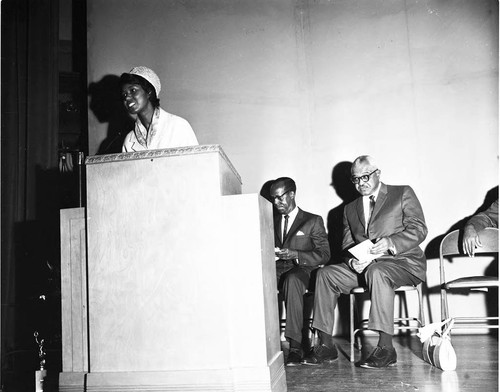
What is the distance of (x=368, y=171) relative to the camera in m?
3.71

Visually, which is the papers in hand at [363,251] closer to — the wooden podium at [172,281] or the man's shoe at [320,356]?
the man's shoe at [320,356]

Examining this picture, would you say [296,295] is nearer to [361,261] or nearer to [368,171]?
[361,261]

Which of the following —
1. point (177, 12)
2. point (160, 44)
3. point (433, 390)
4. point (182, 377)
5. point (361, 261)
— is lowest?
point (433, 390)

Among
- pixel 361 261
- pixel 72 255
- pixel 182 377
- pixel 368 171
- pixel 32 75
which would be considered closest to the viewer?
pixel 182 377

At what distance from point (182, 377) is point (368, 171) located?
2198 mm

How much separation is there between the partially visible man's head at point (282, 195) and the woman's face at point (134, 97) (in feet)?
5.18

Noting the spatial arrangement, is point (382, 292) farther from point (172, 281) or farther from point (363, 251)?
point (172, 281)

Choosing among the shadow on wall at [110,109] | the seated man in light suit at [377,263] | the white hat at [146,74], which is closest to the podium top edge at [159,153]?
the white hat at [146,74]

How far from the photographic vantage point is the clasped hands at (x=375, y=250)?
133 inches

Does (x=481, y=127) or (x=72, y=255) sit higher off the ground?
(x=481, y=127)

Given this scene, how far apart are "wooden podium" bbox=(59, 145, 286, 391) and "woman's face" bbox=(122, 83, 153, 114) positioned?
2.35 ft

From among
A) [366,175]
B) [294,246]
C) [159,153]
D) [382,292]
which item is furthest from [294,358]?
[159,153]

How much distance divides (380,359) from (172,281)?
1.54 metres

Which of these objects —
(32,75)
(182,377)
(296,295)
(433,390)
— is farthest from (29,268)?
(433,390)
